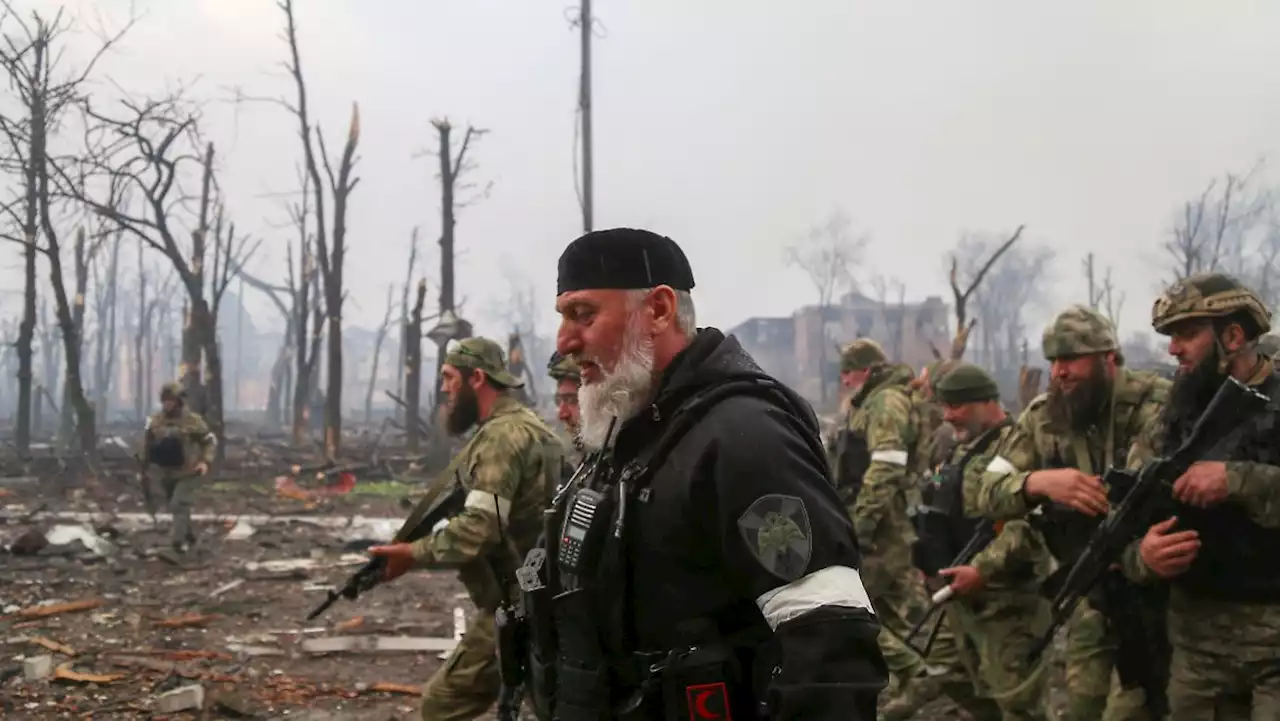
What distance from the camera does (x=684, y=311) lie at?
2434mm

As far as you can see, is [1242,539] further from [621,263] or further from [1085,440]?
[621,263]

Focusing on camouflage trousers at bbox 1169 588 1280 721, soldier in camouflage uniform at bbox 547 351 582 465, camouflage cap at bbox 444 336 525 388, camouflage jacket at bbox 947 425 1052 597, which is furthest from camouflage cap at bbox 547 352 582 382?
camouflage trousers at bbox 1169 588 1280 721

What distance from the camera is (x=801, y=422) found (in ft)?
7.08

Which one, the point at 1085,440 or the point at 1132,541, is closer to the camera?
the point at 1132,541

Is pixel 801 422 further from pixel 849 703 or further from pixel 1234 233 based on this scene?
pixel 1234 233

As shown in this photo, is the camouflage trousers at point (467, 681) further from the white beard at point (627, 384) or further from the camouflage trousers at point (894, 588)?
the camouflage trousers at point (894, 588)

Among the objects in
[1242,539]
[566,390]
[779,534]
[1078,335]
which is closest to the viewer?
[779,534]

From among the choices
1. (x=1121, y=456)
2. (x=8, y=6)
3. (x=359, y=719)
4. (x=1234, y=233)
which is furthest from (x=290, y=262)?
(x=1121, y=456)

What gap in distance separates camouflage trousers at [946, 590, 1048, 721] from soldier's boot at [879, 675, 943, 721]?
0.37 metres

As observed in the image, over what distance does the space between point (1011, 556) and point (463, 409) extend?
271 cm

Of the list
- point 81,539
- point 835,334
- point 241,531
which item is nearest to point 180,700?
point 81,539

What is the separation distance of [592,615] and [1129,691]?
2918 mm

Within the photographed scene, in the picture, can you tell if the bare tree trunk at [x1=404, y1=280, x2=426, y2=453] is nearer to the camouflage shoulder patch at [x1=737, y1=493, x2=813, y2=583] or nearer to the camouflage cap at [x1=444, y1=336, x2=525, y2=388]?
the camouflage cap at [x1=444, y1=336, x2=525, y2=388]

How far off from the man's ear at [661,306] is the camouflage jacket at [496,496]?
2131 millimetres
